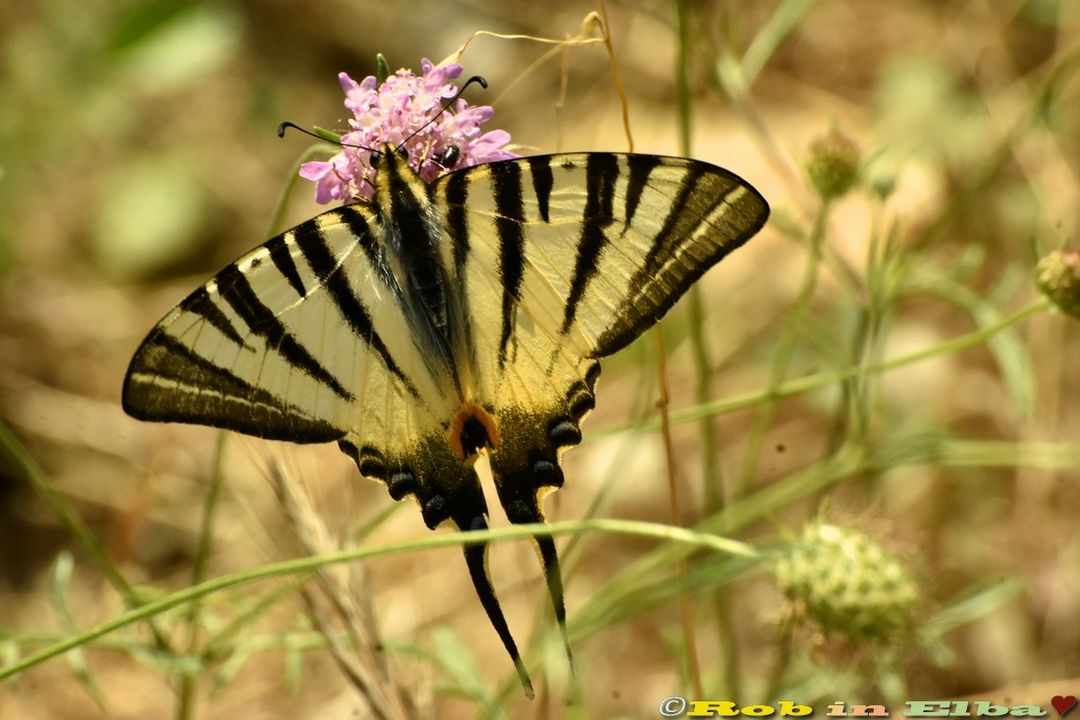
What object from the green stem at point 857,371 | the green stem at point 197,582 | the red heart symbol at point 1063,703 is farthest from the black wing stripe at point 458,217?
the red heart symbol at point 1063,703

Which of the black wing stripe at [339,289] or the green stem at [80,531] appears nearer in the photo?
the black wing stripe at [339,289]

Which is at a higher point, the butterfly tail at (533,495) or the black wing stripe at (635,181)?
the black wing stripe at (635,181)

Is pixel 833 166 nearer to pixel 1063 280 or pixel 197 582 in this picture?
pixel 1063 280

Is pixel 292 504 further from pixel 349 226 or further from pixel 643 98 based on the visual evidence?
pixel 643 98

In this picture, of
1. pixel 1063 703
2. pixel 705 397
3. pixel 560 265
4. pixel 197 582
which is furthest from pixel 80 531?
pixel 1063 703

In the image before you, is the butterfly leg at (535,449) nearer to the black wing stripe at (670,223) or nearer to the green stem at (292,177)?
the black wing stripe at (670,223)

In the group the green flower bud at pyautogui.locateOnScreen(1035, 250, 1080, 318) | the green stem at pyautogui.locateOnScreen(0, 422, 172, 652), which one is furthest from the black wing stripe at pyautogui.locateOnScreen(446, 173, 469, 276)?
the green flower bud at pyautogui.locateOnScreen(1035, 250, 1080, 318)

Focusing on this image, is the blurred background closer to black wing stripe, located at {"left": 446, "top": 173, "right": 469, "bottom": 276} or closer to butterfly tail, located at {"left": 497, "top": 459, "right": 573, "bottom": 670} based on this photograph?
butterfly tail, located at {"left": 497, "top": 459, "right": 573, "bottom": 670}

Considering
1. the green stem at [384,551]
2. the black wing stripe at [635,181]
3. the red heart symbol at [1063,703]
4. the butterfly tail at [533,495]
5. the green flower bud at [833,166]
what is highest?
the green flower bud at [833,166]

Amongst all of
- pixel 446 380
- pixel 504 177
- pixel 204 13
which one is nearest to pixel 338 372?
pixel 446 380
